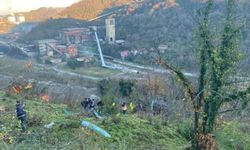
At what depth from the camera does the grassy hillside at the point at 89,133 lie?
34.0ft

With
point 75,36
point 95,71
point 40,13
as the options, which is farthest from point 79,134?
point 40,13

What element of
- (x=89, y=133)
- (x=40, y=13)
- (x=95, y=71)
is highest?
(x=89, y=133)

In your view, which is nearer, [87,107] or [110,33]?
[87,107]

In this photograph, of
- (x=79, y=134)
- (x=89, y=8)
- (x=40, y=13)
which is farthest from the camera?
(x=40, y=13)

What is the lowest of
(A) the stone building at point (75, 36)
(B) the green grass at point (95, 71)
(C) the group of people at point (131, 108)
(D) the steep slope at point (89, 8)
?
(B) the green grass at point (95, 71)

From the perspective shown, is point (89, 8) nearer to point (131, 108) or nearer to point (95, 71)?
point (95, 71)

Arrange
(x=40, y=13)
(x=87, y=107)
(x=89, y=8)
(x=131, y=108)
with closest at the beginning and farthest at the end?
(x=87, y=107) < (x=131, y=108) < (x=89, y=8) < (x=40, y=13)

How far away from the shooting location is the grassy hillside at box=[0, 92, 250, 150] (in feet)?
34.0

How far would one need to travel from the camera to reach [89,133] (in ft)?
37.4

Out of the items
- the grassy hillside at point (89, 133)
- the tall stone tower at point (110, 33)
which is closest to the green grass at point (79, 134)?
the grassy hillside at point (89, 133)

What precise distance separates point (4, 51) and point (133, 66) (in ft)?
103

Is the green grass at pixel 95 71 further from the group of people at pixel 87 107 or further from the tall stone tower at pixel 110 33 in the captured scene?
the group of people at pixel 87 107

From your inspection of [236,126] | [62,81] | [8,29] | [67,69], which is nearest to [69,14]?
[8,29]

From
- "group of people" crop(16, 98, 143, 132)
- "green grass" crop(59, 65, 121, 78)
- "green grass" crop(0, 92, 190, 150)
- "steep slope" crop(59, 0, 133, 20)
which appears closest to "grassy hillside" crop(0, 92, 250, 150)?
"green grass" crop(0, 92, 190, 150)
